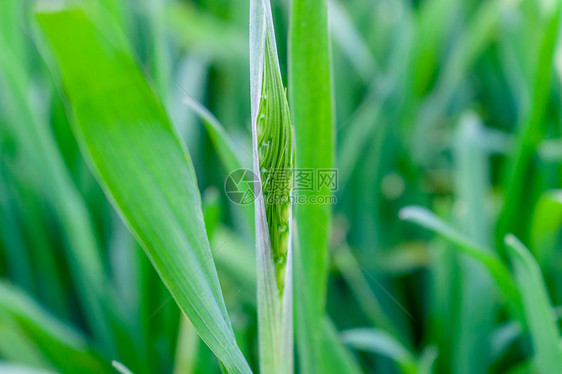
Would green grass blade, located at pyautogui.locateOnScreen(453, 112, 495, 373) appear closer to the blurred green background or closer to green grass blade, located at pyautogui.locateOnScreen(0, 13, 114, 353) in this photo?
the blurred green background

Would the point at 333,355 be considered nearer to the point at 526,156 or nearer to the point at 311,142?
the point at 311,142

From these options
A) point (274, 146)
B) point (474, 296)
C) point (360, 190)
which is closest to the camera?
point (274, 146)

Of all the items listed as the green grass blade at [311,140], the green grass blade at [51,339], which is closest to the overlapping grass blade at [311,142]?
the green grass blade at [311,140]

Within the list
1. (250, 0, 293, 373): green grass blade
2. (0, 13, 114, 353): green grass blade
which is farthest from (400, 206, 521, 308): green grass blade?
(0, 13, 114, 353): green grass blade

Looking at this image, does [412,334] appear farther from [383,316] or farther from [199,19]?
[199,19]

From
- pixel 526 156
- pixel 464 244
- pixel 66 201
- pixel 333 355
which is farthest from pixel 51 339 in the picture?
pixel 526 156

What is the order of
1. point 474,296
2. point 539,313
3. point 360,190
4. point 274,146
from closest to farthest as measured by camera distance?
1. point 274,146
2. point 539,313
3. point 474,296
4. point 360,190

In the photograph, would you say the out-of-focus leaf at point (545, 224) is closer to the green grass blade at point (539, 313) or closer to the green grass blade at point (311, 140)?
the green grass blade at point (539, 313)
